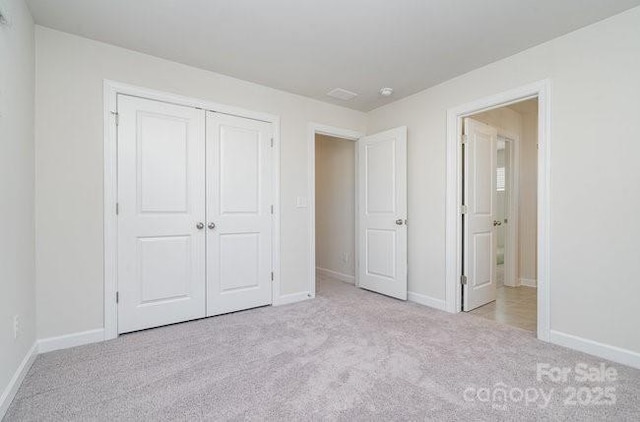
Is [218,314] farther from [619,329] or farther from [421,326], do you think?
[619,329]

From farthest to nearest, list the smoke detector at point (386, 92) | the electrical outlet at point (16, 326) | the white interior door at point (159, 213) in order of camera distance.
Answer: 1. the smoke detector at point (386, 92)
2. the white interior door at point (159, 213)
3. the electrical outlet at point (16, 326)

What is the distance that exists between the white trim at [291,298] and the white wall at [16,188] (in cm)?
199

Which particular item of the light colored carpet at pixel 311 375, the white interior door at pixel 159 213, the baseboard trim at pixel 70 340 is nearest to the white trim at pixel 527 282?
the light colored carpet at pixel 311 375

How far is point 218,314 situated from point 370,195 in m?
2.25

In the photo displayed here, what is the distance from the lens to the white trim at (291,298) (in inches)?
131

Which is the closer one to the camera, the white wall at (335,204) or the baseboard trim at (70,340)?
the baseboard trim at (70,340)

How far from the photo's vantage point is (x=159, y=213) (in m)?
2.67

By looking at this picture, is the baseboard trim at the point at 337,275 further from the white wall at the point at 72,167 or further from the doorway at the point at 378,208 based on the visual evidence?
the white wall at the point at 72,167

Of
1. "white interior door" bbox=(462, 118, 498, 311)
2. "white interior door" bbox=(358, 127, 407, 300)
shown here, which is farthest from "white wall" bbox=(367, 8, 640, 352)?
"white interior door" bbox=(358, 127, 407, 300)

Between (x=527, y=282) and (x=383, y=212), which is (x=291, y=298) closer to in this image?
(x=383, y=212)

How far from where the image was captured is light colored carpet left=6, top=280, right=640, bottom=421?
5.08ft

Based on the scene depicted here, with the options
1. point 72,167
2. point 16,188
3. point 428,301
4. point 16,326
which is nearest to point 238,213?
point 72,167

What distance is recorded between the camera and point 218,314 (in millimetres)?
2992

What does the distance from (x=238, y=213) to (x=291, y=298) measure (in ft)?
3.75
